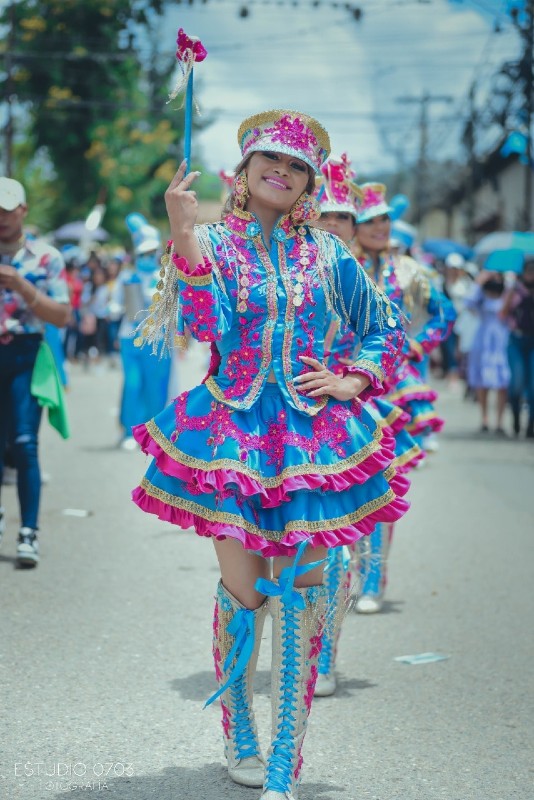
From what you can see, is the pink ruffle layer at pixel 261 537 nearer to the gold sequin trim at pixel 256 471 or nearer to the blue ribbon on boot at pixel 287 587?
the blue ribbon on boot at pixel 287 587

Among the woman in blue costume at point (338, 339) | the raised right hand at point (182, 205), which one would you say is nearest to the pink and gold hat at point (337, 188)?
the woman in blue costume at point (338, 339)

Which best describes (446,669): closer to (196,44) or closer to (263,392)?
(263,392)

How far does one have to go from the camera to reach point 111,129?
4284cm

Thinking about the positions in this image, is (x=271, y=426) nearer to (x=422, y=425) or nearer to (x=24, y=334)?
(x=422, y=425)

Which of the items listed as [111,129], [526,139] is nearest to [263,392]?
[526,139]

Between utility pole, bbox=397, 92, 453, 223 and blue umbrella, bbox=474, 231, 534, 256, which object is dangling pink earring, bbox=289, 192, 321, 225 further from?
utility pole, bbox=397, 92, 453, 223

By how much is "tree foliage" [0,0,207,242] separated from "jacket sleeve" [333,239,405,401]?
26448 mm

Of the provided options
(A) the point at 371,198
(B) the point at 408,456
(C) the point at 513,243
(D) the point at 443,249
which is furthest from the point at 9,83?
(B) the point at 408,456

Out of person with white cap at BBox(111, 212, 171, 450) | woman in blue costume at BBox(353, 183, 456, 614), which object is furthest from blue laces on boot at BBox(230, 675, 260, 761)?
person with white cap at BBox(111, 212, 171, 450)

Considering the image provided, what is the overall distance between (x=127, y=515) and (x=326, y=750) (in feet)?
16.5

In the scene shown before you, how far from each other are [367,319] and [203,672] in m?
1.83

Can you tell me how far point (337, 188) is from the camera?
5.65 m

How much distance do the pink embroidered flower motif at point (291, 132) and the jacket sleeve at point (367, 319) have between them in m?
0.37

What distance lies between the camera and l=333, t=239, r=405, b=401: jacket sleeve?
4183 millimetres
